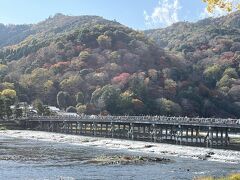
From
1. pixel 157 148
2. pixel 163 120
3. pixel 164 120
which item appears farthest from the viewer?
pixel 163 120

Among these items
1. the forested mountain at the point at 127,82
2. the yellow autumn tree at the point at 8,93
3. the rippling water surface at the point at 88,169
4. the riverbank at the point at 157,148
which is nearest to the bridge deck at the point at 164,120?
the riverbank at the point at 157,148

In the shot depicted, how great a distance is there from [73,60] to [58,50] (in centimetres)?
1526

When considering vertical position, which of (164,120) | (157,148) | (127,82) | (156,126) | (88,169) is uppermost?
(127,82)

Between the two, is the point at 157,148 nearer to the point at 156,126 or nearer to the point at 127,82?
the point at 156,126

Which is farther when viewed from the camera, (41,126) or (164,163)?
(41,126)

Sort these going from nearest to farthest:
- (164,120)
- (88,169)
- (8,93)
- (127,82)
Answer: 1. (88,169)
2. (164,120)
3. (8,93)
4. (127,82)

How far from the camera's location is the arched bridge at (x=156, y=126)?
3108 inches

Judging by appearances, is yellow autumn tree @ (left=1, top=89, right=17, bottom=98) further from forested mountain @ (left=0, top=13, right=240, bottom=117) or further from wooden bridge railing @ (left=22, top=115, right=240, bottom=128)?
wooden bridge railing @ (left=22, top=115, right=240, bottom=128)

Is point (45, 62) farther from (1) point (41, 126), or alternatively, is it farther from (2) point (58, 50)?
(1) point (41, 126)

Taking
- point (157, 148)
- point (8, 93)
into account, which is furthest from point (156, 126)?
Result: point (8, 93)

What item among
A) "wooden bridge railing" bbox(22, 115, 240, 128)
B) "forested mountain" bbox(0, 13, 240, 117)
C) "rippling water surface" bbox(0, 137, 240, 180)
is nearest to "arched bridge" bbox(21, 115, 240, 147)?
"wooden bridge railing" bbox(22, 115, 240, 128)

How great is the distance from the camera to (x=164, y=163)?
5562 centimetres

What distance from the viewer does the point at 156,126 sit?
99625 millimetres

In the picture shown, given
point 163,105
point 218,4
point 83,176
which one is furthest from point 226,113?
point 218,4
